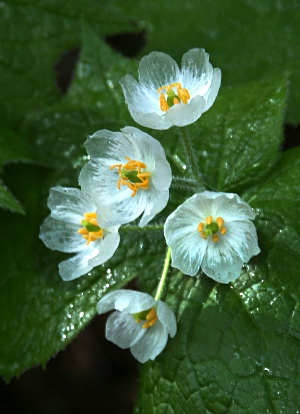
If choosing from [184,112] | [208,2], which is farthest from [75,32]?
[184,112]

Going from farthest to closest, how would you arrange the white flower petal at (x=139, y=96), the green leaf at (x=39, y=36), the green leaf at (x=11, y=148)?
1. the green leaf at (x=39, y=36)
2. the green leaf at (x=11, y=148)
3. the white flower petal at (x=139, y=96)

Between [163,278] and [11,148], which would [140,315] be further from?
[11,148]

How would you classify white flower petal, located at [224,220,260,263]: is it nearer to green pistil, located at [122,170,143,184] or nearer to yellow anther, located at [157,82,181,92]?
green pistil, located at [122,170,143,184]

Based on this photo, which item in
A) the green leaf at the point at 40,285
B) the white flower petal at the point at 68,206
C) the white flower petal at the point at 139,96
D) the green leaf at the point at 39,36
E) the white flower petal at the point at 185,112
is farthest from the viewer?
the green leaf at the point at 39,36

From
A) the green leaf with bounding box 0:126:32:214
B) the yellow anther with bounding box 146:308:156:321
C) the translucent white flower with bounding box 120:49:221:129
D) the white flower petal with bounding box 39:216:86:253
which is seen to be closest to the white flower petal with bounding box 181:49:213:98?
the translucent white flower with bounding box 120:49:221:129

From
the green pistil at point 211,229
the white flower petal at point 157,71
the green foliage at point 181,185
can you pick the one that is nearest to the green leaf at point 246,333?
the green foliage at point 181,185

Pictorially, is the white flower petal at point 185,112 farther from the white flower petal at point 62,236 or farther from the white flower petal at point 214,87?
the white flower petal at point 62,236

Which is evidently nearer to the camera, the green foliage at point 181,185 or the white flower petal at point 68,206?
the green foliage at point 181,185
